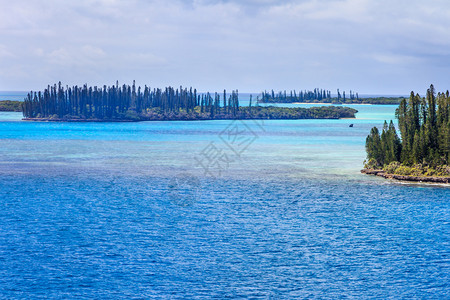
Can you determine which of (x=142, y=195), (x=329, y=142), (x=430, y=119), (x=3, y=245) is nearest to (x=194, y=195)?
(x=142, y=195)

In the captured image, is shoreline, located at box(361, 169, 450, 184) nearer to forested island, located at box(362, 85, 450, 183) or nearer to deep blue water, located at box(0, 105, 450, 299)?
forested island, located at box(362, 85, 450, 183)

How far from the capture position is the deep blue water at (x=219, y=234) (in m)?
32.2

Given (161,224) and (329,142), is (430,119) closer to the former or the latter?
(161,224)

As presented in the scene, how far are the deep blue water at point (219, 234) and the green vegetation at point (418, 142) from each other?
13.4 ft

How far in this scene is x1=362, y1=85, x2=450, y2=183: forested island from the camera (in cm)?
6712

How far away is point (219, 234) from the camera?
140ft

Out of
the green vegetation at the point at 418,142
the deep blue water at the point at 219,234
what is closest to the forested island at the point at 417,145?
the green vegetation at the point at 418,142

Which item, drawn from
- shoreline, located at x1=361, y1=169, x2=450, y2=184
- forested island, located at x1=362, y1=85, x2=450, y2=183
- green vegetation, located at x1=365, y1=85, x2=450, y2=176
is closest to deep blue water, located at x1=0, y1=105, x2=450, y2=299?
shoreline, located at x1=361, y1=169, x2=450, y2=184

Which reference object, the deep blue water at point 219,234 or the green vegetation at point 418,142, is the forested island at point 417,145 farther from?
the deep blue water at point 219,234

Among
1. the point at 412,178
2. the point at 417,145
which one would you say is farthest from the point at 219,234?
the point at 417,145

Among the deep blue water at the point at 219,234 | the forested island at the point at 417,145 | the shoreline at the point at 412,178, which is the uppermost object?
the forested island at the point at 417,145

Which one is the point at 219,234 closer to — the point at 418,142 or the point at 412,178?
the point at 412,178

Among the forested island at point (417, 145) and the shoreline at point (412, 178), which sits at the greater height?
the forested island at point (417, 145)

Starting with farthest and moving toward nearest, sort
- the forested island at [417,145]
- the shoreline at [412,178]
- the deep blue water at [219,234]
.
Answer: the forested island at [417,145], the shoreline at [412,178], the deep blue water at [219,234]
